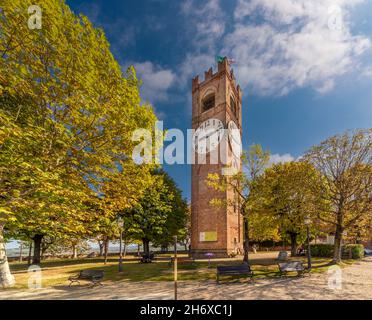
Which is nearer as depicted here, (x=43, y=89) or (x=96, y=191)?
(x=43, y=89)

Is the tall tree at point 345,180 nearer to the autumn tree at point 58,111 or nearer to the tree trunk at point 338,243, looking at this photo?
the tree trunk at point 338,243

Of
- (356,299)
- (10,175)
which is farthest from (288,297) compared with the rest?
(10,175)

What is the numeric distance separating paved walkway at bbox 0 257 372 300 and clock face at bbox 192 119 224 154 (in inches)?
874

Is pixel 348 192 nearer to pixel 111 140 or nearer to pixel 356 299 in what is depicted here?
pixel 356 299

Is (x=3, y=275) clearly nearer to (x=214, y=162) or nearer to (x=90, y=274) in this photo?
(x=90, y=274)

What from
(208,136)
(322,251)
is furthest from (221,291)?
(208,136)

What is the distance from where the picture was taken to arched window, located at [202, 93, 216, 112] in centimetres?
3634

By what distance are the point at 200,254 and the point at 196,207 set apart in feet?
20.4

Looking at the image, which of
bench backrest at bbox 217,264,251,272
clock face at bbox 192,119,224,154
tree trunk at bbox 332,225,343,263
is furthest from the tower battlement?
bench backrest at bbox 217,264,251,272

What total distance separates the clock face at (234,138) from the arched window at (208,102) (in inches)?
176

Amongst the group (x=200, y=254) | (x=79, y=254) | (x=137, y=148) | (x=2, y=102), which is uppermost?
(x=2, y=102)

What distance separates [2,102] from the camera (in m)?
13.6

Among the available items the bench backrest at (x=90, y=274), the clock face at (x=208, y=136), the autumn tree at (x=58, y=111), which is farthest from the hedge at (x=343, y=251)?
the autumn tree at (x=58, y=111)
